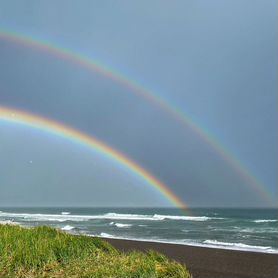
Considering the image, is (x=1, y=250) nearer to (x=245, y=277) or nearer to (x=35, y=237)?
(x=35, y=237)

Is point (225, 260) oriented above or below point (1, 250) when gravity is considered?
below

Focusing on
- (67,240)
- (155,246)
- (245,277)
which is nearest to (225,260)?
(245,277)

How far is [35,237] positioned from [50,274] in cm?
288

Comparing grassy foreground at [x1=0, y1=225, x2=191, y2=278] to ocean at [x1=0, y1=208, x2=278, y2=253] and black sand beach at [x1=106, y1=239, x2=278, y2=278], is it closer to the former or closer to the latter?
black sand beach at [x1=106, y1=239, x2=278, y2=278]

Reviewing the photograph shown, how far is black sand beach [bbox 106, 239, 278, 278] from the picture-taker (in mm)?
10403

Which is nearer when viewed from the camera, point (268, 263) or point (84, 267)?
point (84, 267)

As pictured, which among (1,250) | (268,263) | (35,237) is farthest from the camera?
(268,263)

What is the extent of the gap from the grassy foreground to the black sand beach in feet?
7.13

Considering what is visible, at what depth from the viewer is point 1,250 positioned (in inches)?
340

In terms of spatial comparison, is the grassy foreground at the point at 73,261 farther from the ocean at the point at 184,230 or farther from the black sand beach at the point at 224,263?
the ocean at the point at 184,230

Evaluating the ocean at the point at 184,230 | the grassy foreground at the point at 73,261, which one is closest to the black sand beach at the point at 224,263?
the grassy foreground at the point at 73,261

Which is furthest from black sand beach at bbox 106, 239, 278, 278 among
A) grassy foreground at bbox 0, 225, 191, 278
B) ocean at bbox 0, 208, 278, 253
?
ocean at bbox 0, 208, 278, 253

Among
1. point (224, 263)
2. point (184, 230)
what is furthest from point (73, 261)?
point (184, 230)

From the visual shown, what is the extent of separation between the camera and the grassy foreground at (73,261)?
7.15 m
